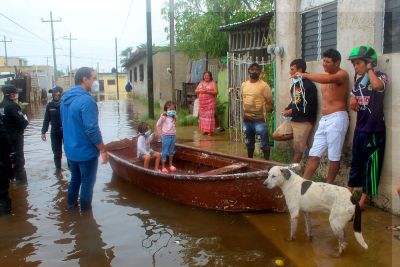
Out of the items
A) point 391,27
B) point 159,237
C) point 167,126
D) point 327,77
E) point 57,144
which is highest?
point 391,27

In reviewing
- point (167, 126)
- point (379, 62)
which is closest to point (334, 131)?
point (379, 62)

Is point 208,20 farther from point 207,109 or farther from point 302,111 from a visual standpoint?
point 302,111

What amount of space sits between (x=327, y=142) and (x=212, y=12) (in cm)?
1297

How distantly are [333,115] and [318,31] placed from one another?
2.10 m

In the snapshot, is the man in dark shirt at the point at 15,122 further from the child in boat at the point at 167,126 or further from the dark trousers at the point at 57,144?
the child in boat at the point at 167,126

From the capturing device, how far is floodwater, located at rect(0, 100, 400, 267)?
4547 mm

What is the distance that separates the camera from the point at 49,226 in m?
5.93

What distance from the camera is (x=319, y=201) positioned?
4.58 m

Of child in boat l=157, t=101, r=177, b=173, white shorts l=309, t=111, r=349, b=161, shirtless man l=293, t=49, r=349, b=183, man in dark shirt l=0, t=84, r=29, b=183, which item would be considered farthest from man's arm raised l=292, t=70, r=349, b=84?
man in dark shirt l=0, t=84, r=29, b=183

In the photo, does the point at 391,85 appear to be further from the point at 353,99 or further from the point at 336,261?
the point at 336,261

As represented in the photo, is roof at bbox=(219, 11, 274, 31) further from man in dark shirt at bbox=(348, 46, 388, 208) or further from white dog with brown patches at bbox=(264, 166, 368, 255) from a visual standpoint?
white dog with brown patches at bbox=(264, 166, 368, 255)

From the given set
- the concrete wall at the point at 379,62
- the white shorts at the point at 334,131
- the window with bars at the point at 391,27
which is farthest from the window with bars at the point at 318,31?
the white shorts at the point at 334,131

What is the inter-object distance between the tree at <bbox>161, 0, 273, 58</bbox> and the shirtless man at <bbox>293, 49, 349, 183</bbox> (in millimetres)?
11309

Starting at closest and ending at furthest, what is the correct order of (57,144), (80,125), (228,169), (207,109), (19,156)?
(80,125), (228,169), (19,156), (57,144), (207,109)
